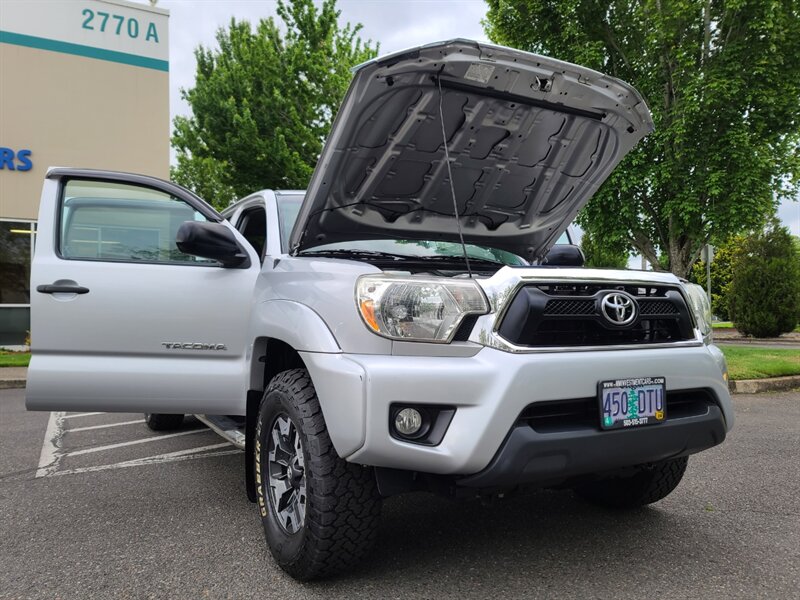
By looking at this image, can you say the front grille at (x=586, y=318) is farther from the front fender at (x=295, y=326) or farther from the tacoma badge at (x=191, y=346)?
the tacoma badge at (x=191, y=346)

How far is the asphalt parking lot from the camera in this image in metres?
2.45

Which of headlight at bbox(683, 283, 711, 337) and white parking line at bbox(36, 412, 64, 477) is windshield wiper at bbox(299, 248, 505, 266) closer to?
headlight at bbox(683, 283, 711, 337)

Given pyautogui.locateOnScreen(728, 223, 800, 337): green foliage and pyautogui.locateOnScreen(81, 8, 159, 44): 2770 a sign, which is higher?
pyautogui.locateOnScreen(81, 8, 159, 44): 2770 a sign

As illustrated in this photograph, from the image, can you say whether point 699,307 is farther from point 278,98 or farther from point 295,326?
point 278,98

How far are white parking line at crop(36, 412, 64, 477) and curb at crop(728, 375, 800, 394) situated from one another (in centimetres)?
708

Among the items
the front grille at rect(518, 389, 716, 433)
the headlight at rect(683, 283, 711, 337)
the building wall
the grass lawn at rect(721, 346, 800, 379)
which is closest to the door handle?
the front grille at rect(518, 389, 716, 433)

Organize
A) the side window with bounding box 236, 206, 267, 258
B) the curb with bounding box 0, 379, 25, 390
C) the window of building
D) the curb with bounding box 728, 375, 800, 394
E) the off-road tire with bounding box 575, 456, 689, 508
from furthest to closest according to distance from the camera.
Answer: the window of building
the curb with bounding box 0, 379, 25, 390
the curb with bounding box 728, 375, 800, 394
the side window with bounding box 236, 206, 267, 258
the off-road tire with bounding box 575, 456, 689, 508

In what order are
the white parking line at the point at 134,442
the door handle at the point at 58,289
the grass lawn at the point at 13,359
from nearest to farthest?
the door handle at the point at 58,289 → the white parking line at the point at 134,442 → the grass lawn at the point at 13,359

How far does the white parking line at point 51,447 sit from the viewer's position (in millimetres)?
4344

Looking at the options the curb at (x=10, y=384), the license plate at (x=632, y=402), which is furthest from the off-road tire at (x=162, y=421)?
the curb at (x=10, y=384)

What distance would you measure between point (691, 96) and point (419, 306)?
32.6ft

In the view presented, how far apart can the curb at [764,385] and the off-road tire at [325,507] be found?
21.7 ft

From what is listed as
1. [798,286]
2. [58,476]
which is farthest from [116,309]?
[798,286]

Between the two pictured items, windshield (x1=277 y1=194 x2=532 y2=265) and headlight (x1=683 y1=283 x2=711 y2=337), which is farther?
windshield (x1=277 y1=194 x2=532 y2=265)
